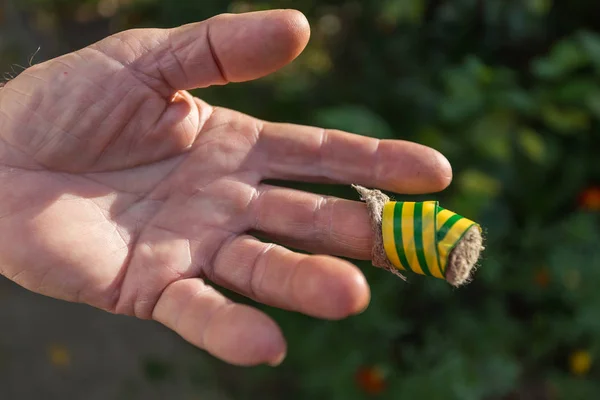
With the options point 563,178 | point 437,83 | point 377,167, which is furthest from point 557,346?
point 377,167

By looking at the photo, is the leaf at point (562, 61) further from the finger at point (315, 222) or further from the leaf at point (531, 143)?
the finger at point (315, 222)

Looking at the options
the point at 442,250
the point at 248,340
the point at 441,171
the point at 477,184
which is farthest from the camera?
the point at 477,184

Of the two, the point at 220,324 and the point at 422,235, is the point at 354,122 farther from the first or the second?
the point at 220,324

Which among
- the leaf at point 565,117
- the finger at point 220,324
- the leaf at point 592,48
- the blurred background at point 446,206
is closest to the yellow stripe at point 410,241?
the finger at point 220,324

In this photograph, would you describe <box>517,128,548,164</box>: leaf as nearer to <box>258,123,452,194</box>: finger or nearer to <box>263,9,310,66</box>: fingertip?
<box>258,123,452,194</box>: finger

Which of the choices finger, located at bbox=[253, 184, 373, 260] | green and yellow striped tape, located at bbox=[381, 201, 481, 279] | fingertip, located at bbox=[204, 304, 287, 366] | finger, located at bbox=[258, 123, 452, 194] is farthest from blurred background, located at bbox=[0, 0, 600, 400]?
fingertip, located at bbox=[204, 304, 287, 366]

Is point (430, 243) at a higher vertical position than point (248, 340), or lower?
higher

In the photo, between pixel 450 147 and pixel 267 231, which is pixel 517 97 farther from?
pixel 267 231

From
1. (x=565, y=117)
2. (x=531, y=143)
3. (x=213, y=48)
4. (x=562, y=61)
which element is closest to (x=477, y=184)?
(x=531, y=143)
